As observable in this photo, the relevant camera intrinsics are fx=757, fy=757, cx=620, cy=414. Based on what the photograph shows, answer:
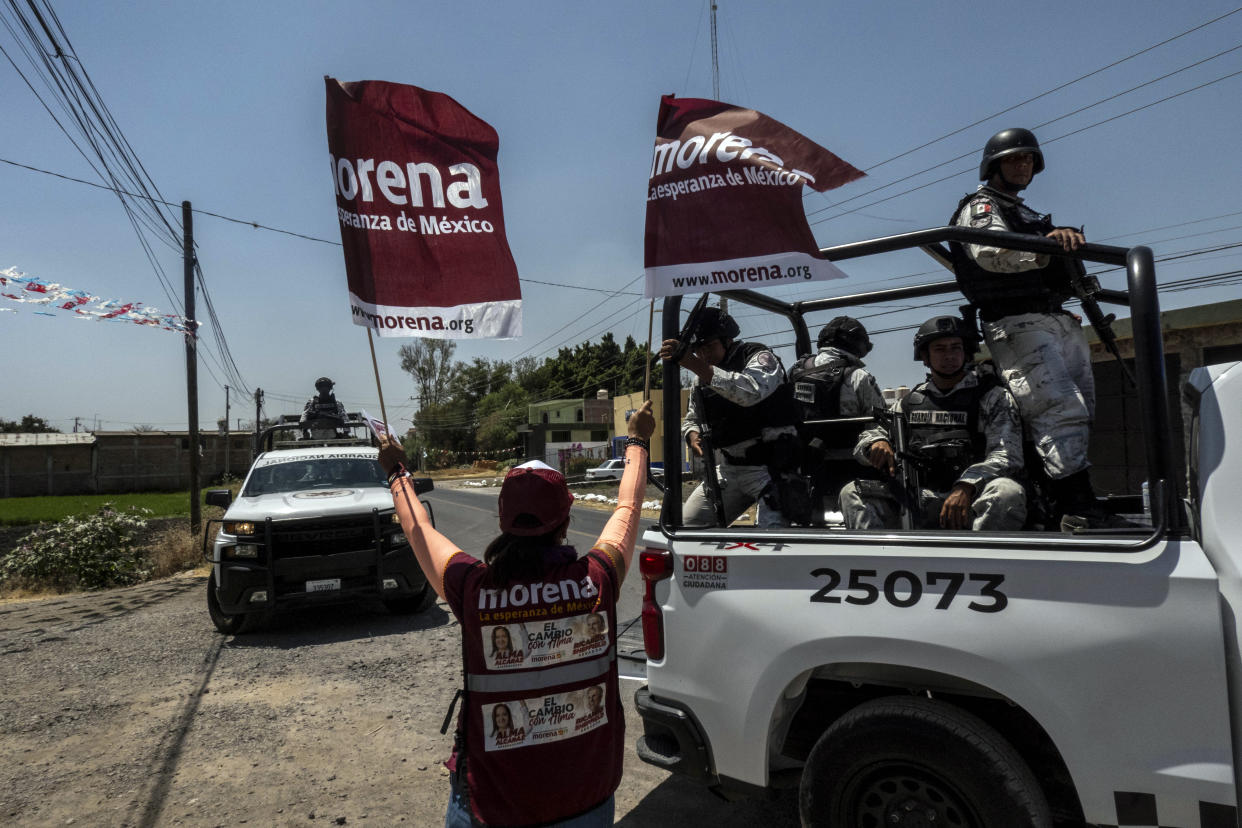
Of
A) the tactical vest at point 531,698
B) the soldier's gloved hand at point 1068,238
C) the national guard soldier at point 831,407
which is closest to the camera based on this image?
the tactical vest at point 531,698

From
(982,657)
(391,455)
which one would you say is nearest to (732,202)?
(391,455)

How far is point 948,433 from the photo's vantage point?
317cm

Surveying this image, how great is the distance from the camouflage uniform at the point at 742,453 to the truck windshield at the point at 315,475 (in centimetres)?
573

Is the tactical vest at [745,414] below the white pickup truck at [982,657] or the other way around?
the other way around

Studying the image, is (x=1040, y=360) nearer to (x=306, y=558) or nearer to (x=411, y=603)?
(x=306, y=558)

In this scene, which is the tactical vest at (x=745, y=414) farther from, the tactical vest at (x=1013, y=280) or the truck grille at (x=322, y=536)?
the truck grille at (x=322, y=536)

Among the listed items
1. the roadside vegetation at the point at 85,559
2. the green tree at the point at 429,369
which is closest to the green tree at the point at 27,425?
the green tree at the point at 429,369

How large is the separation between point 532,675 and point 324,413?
10.4 m

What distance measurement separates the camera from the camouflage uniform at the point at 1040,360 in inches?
114

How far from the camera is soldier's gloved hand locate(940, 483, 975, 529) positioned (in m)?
2.87

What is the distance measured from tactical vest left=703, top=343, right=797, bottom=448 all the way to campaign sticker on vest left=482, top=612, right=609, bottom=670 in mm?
1930

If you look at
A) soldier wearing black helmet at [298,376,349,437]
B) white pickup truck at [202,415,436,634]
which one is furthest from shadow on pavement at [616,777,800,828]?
soldier wearing black helmet at [298,376,349,437]

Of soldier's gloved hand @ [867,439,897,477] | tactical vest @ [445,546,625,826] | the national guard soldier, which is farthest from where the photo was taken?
the national guard soldier

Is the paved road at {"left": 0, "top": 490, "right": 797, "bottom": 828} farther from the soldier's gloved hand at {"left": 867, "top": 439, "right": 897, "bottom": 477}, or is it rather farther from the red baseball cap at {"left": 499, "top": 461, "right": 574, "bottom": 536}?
the red baseball cap at {"left": 499, "top": 461, "right": 574, "bottom": 536}
